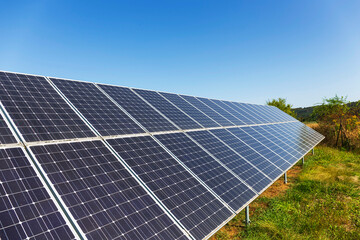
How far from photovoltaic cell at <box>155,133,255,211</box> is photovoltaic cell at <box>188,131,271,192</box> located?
0.54 m

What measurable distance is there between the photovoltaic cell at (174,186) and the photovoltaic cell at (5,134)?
2558mm

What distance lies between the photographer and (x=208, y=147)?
1020 cm

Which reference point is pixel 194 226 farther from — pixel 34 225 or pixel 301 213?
pixel 301 213

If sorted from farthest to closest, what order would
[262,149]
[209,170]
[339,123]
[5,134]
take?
[339,123] < [262,149] < [209,170] < [5,134]

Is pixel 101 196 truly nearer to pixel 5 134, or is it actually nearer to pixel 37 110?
pixel 5 134

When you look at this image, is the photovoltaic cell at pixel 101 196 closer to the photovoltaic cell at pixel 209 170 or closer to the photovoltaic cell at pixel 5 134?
the photovoltaic cell at pixel 5 134

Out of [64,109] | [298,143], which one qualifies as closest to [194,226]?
[64,109]

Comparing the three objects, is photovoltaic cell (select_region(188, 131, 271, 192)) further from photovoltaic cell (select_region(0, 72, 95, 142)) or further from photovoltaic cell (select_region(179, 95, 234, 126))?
photovoltaic cell (select_region(0, 72, 95, 142))

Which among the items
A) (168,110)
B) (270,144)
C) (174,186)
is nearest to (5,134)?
(174,186)

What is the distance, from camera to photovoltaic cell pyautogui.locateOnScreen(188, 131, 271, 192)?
9383 mm

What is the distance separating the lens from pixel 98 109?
9.05 metres

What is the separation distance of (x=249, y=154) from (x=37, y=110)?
9.70m

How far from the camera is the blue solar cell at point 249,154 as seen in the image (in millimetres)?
11015

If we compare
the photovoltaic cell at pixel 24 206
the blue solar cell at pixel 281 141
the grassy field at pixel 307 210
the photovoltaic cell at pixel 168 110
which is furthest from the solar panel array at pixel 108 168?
the blue solar cell at pixel 281 141
